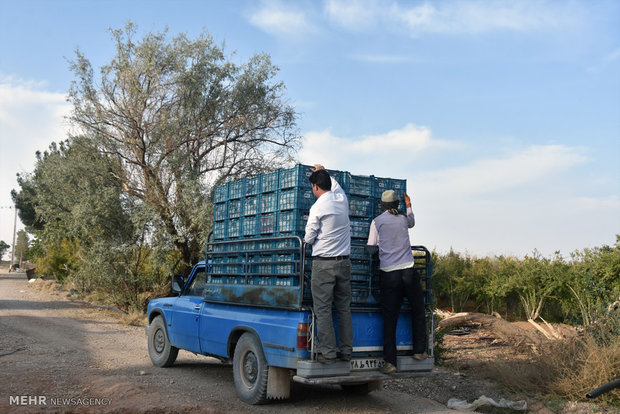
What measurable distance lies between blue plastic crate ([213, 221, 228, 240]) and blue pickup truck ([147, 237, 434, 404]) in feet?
0.44

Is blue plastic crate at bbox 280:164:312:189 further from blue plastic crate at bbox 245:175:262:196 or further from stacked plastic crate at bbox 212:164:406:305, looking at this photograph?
blue plastic crate at bbox 245:175:262:196

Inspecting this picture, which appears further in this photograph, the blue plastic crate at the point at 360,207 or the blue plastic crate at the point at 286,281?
the blue plastic crate at the point at 360,207

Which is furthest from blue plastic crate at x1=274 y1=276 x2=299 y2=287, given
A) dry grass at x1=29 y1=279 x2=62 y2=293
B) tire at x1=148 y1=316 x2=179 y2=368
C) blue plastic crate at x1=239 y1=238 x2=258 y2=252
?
dry grass at x1=29 y1=279 x2=62 y2=293

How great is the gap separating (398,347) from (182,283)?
3.74m

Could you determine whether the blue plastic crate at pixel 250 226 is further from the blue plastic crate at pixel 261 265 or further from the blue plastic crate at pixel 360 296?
the blue plastic crate at pixel 360 296

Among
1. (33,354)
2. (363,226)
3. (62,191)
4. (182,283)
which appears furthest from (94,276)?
(363,226)

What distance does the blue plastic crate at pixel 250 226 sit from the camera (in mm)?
7146

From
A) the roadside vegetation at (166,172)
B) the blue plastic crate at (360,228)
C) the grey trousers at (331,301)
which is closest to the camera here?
the grey trousers at (331,301)

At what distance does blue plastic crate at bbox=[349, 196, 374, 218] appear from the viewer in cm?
691

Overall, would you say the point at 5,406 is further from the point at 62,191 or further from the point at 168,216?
the point at 62,191

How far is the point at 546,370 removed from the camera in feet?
25.6

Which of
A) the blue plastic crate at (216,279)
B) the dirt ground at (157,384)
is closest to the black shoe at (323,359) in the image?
the dirt ground at (157,384)

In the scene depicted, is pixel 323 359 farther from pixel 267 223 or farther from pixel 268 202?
pixel 268 202

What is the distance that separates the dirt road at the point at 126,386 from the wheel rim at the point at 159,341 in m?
0.29
